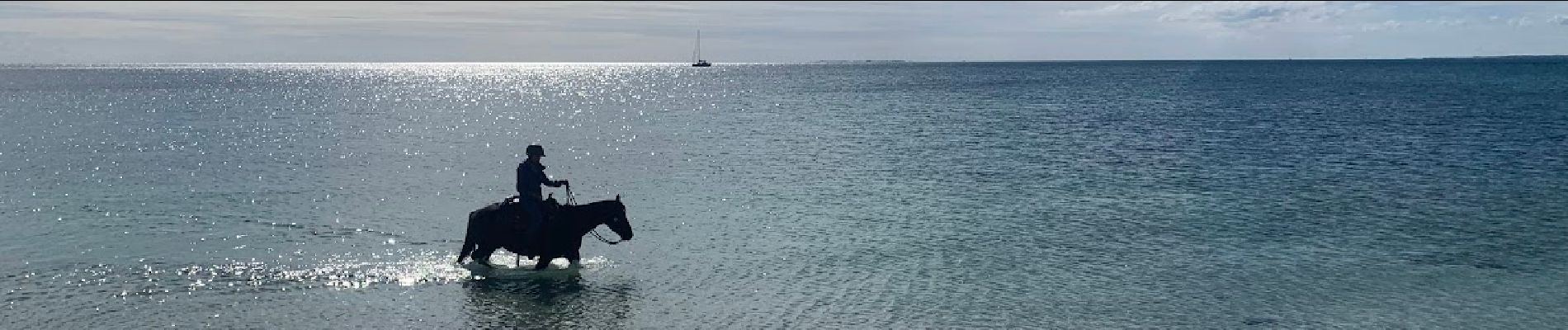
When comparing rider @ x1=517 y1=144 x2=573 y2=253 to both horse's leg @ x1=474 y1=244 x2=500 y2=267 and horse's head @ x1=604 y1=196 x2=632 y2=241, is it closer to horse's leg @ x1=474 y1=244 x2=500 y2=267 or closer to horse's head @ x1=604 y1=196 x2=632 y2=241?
horse's leg @ x1=474 y1=244 x2=500 y2=267

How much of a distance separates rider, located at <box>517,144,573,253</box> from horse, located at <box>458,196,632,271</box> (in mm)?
114

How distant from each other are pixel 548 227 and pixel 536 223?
0.29 m

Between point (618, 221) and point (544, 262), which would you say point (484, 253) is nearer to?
point (544, 262)

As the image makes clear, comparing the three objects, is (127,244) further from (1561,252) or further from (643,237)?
(1561,252)

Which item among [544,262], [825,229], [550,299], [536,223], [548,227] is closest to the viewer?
[550,299]

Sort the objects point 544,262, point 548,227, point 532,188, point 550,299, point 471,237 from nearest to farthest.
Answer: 1. point 550,299
2. point 532,188
3. point 548,227
4. point 544,262
5. point 471,237

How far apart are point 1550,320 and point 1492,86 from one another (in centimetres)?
14401

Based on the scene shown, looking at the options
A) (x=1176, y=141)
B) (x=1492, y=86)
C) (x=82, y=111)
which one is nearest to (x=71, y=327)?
(x=1176, y=141)

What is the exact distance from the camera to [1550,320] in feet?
67.4

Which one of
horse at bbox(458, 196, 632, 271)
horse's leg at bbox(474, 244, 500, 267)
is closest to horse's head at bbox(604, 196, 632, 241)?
horse at bbox(458, 196, 632, 271)

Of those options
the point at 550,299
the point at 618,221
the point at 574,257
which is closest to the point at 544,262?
the point at 574,257

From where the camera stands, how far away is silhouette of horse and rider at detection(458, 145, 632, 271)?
23562 mm

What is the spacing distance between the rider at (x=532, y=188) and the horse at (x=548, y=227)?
0.37ft

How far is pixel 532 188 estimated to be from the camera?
23.5 meters
